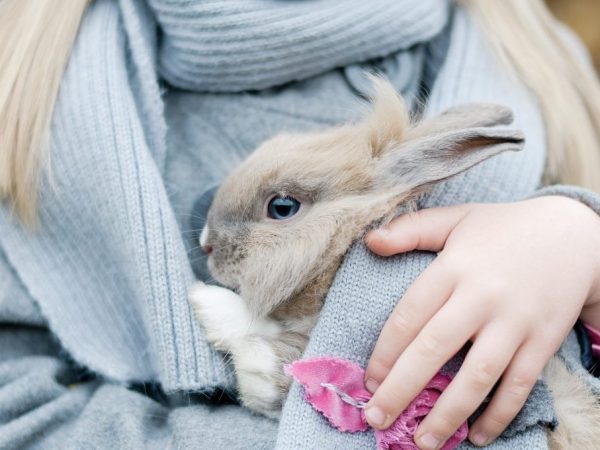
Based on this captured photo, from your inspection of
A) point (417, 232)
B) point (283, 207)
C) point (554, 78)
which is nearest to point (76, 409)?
point (283, 207)

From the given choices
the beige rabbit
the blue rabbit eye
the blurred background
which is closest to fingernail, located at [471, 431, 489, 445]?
the beige rabbit

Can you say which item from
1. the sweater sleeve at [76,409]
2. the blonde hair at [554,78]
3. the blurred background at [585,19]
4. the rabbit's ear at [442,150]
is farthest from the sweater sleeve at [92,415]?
the blurred background at [585,19]

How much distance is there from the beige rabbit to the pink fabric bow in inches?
2.9

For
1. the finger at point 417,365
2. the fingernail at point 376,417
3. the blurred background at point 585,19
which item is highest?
the blurred background at point 585,19

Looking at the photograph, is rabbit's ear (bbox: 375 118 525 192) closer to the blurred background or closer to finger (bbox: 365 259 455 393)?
finger (bbox: 365 259 455 393)

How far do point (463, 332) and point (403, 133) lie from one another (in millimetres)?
288

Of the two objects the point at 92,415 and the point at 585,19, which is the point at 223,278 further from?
the point at 585,19

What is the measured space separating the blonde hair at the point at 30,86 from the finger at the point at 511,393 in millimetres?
762

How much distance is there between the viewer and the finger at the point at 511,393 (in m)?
0.76

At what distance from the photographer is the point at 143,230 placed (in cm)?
95

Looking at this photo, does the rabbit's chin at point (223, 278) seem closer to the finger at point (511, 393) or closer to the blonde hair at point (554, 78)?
the finger at point (511, 393)

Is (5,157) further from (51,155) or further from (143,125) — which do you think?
(143,125)

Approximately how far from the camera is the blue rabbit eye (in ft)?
2.80

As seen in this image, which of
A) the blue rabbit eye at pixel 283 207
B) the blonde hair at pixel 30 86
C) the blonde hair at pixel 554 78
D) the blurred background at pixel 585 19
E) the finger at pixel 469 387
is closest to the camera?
the finger at pixel 469 387
